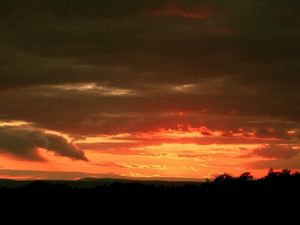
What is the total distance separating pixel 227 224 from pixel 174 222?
9.23ft

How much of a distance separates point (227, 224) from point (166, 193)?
6.40 meters

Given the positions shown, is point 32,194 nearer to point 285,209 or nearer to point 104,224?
point 104,224

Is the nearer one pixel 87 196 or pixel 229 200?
pixel 229 200

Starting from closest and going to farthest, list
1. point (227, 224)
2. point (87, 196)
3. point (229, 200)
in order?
point (227, 224) → point (229, 200) → point (87, 196)

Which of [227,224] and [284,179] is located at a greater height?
[284,179]

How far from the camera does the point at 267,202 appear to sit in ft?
118

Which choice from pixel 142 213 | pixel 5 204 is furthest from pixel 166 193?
pixel 5 204

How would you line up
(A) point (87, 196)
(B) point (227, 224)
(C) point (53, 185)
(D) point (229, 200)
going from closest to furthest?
(B) point (227, 224) < (D) point (229, 200) < (A) point (87, 196) < (C) point (53, 185)

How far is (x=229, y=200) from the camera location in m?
36.9

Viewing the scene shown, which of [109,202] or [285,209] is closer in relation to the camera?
[285,209]

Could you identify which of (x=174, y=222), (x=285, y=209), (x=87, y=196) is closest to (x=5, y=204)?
(x=87, y=196)

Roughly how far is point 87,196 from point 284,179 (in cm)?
1253

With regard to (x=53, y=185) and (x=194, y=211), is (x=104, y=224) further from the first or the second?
(x=53, y=185)

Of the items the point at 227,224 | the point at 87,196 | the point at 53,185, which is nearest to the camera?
the point at 227,224
